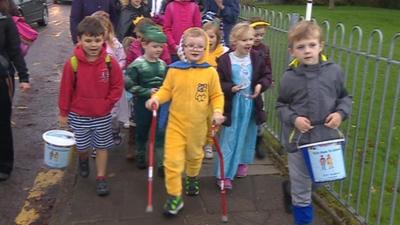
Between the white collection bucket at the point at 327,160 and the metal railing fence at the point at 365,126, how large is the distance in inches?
17.6

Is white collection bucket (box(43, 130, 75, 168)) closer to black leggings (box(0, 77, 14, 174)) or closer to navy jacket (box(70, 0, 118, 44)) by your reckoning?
black leggings (box(0, 77, 14, 174))

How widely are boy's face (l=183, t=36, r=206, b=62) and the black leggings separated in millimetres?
1826

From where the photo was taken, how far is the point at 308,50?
11.0 feet

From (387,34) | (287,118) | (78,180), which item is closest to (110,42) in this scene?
(78,180)

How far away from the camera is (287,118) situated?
3426 millimetres

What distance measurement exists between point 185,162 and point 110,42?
69.5 inches

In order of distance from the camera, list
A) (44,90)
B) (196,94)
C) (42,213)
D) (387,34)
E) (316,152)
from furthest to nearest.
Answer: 1. (387,34)
2. (44,90)
3. (42,213)
4. (196,94)
5. (316,152)

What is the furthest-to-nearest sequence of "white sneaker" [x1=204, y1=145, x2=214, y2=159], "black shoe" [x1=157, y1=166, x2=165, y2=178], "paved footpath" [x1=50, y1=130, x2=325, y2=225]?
"white sneaker" [x1=204, y1=145, x2=214, y2=159] → "black shoe" [x1=157, y1=166, x2=165, y2=178] → "paved footpath" [x1=50, y1=130, x2=325, y2=225]

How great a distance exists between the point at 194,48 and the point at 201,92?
0.36 metres

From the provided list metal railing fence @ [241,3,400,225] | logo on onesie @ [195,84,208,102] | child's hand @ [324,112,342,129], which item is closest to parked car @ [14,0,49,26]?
metal railing fence @ [241,3,400,225]

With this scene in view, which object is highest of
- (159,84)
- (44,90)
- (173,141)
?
(159,84)

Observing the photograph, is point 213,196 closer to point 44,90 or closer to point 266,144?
point 266,144

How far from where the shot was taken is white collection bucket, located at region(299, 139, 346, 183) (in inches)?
128

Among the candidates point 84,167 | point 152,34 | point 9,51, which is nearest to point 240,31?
point 152,34
